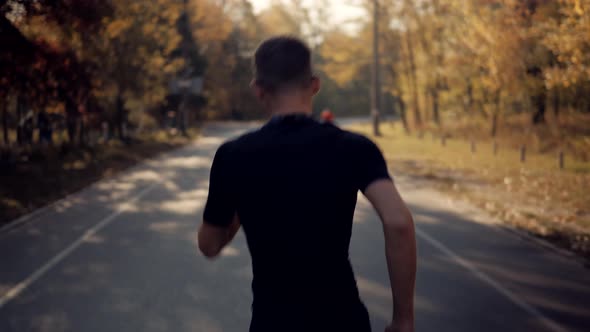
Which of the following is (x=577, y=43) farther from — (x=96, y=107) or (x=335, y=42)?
(x=335, y=42)

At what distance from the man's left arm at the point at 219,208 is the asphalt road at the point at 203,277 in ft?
11.8

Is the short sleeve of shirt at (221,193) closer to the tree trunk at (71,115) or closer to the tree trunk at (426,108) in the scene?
the tree trunk at (71,115)

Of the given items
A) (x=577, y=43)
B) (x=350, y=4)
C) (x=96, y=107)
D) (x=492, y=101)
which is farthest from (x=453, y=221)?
(x=350, y=4)

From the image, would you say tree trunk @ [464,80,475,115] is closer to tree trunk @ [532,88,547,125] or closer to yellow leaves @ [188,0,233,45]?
tree trunk @ [532,88,547,125]

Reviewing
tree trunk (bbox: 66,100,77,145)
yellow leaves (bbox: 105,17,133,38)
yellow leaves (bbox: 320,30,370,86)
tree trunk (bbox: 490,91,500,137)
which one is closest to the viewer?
tree trunk (bbox: 66,100,77,145)

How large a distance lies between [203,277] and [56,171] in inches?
565

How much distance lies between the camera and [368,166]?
2.07 meters

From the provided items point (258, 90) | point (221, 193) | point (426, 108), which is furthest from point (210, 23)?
point (221, 193)

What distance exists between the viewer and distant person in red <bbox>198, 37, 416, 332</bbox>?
2.09 metres

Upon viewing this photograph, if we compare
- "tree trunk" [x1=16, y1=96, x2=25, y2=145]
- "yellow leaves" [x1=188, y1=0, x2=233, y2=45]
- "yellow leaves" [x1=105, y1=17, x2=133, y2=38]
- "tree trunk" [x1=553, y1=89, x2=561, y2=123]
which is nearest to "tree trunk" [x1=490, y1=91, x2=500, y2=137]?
"tree trunk" [x1=553, y1=89, x2=561, y2=123]

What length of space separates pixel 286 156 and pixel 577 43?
47.6 ft

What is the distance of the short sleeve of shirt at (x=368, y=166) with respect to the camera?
207cm

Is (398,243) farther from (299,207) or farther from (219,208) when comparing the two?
(219,208)

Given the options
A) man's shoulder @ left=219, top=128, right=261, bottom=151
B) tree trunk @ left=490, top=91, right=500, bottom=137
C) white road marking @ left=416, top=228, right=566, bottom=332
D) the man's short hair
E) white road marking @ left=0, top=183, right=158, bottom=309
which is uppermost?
the man's short hair
